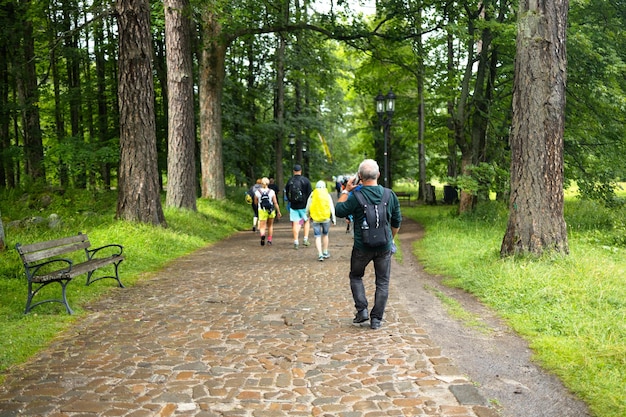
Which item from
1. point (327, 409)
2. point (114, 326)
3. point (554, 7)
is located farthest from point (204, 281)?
point (554, 7)

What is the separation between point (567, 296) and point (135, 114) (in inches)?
387

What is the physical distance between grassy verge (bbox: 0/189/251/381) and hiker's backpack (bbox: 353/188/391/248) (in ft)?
11.8

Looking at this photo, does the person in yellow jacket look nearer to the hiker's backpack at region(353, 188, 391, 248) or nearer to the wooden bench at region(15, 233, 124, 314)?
the wooden bench at region(15, 233, 124, 314)

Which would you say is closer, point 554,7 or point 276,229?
point 554,7

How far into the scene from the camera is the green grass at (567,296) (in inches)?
178

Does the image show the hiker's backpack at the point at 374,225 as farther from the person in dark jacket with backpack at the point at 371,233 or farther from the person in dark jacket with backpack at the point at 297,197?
the person in dark jacket with backpack at the point at 297,197

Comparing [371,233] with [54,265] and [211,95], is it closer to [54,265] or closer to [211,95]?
[54,265]

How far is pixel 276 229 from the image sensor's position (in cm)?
1858

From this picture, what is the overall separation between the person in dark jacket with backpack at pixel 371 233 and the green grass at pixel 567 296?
1641 millimetres

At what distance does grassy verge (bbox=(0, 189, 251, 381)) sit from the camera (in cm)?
595

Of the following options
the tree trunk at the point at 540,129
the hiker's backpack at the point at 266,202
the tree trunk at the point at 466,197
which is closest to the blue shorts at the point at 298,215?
the hiker's backpack at the point at 266,202

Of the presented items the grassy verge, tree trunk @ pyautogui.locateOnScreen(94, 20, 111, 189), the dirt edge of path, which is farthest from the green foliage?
tree trunk @ pyautogui.locateOnScreen(94, 20, 111, 189)

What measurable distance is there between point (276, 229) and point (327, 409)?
14.7 m

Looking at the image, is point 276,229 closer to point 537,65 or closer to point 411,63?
point 411,63
